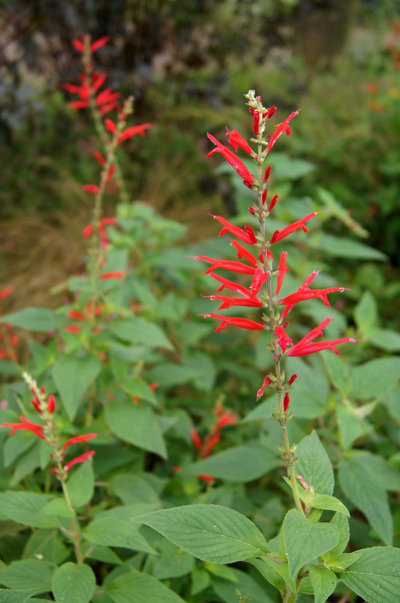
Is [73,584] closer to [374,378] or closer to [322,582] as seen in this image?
[322,582]

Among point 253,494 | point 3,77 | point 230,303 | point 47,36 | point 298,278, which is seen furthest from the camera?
point 47,36

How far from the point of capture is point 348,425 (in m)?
1.11

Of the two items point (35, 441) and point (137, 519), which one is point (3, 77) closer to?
point (35, 441)

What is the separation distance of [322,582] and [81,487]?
0.52 m

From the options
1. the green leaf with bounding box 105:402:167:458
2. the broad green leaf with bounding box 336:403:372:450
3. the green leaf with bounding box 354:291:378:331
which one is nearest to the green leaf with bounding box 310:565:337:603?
the broad green leaf with bounding box 336:403:372:450

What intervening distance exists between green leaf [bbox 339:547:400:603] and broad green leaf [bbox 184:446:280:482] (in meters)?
0.47

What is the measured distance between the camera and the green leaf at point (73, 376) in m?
1.10

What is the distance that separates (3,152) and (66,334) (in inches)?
114

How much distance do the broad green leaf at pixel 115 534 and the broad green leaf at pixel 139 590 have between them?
90 millimetres

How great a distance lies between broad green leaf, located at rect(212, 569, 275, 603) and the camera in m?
0.98

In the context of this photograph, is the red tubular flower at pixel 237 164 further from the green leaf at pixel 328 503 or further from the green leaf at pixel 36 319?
the green leaf at pixel 36 319

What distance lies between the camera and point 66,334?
1273mm

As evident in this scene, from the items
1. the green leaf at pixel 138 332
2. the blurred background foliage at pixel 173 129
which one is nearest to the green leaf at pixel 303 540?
the green leaf at pixel 138 332

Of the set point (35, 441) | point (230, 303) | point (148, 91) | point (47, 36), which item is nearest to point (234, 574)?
point (35, 441)
